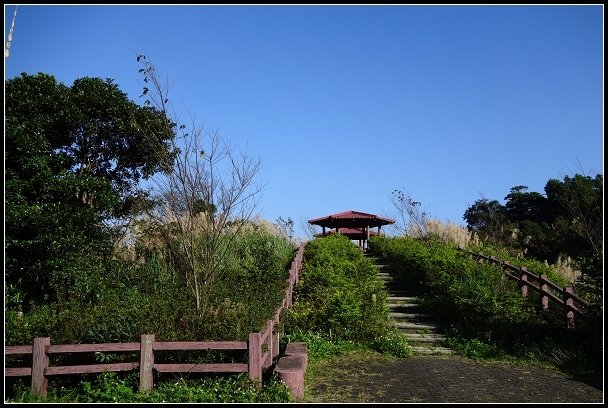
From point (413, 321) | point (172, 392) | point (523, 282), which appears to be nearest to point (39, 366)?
point (172, 392)

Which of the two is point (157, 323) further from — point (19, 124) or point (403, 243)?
point (403, 243)

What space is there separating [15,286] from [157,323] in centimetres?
461

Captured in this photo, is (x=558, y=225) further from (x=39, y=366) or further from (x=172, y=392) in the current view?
(x=39, y=366)

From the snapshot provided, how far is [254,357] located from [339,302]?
438 centimetres

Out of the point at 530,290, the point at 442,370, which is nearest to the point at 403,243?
the point at 530,290

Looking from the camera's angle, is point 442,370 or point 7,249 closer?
point 442,370

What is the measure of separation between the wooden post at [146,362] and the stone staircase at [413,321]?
5.22 m

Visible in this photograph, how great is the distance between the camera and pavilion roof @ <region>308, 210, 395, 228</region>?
2489cm

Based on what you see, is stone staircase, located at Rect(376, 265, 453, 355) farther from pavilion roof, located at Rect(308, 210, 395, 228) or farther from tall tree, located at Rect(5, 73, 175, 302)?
pavilion roof, located at Rect(308, 210, 395, 228)

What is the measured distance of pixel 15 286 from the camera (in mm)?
9969

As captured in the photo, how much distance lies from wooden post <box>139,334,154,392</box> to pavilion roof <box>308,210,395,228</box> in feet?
61.8

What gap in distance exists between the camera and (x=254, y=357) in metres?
6.33

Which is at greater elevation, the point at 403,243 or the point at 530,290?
the point at 403,243

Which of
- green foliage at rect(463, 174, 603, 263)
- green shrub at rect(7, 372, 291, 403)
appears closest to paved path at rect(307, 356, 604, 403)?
green shrub at rect(7, 372, 291, 403)
